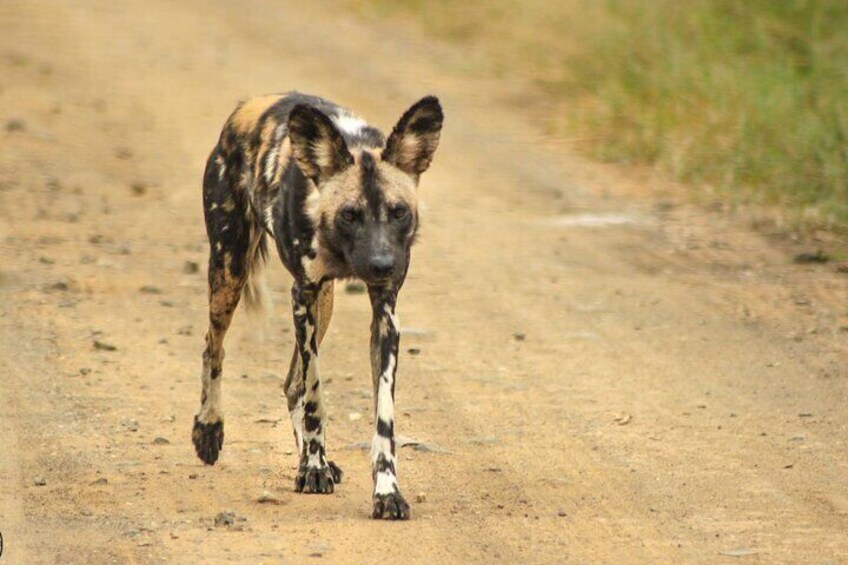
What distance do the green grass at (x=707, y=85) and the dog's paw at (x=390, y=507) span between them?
475cm

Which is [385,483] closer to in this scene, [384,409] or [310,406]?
[384,409]

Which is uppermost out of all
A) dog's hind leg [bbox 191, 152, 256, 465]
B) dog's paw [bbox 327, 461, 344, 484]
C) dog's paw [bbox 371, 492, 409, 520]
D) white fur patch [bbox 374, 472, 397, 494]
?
dog's hind leg [bbox 191, 152, 256, 465]

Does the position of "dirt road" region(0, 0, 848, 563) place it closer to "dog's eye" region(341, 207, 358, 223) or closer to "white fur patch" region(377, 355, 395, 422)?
"white fur patch" region(377, 355, 395, 422)

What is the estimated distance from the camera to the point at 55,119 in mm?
11453

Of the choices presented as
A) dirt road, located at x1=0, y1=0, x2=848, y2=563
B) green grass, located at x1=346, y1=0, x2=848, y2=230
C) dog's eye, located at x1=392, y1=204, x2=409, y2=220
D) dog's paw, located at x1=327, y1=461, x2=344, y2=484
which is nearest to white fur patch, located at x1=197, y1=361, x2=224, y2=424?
dirt road, located at x1=0, y1=0, x2=848, y2=563

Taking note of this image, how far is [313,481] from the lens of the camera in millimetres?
4895

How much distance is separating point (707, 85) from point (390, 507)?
22.3ft

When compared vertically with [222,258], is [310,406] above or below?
below

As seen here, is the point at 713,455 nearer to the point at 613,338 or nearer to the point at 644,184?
the point at 613,338

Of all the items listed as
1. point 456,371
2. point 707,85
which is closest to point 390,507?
point 456,371

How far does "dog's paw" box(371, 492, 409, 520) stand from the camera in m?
4.54

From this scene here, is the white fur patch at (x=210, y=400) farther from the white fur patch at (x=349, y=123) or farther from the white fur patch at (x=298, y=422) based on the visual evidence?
the white fur patch at (x=349, y=123)

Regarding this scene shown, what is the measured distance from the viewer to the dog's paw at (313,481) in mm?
4898

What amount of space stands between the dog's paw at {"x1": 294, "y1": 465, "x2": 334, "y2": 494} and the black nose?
649 mm
